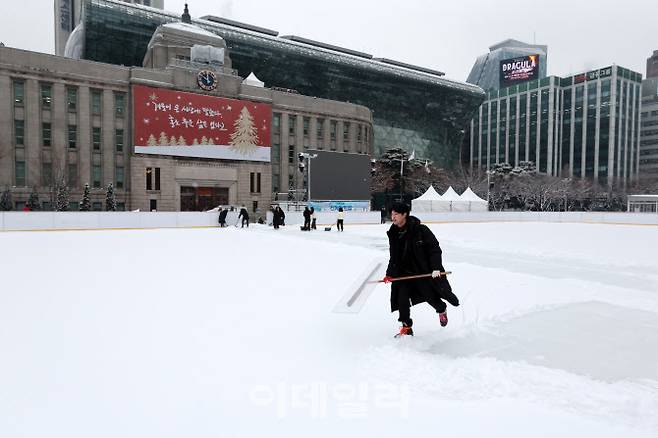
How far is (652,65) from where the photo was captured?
157 meters

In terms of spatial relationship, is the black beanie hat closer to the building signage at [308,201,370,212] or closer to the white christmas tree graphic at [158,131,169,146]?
the building signage at [308,201,370,212]

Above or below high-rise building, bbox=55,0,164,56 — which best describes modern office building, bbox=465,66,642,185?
below

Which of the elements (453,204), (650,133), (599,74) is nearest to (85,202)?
(453,204)

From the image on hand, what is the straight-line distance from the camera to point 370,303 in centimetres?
599

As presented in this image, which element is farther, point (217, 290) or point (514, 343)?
point (217, 290)

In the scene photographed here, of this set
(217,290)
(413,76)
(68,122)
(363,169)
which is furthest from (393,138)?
(217,290)

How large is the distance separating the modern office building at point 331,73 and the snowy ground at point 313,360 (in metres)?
59.0

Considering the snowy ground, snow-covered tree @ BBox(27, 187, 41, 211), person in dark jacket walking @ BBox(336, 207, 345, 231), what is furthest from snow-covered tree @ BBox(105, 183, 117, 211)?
the snowy ground

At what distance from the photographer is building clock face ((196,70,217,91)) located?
42.4 meters

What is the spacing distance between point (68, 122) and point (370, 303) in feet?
140

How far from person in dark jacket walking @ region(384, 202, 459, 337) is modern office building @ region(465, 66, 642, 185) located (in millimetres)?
96074

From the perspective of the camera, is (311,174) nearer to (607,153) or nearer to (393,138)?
(393,138)

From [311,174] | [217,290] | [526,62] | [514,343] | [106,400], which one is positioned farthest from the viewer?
[526,62]

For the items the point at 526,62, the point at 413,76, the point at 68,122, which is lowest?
the point at 68,122
